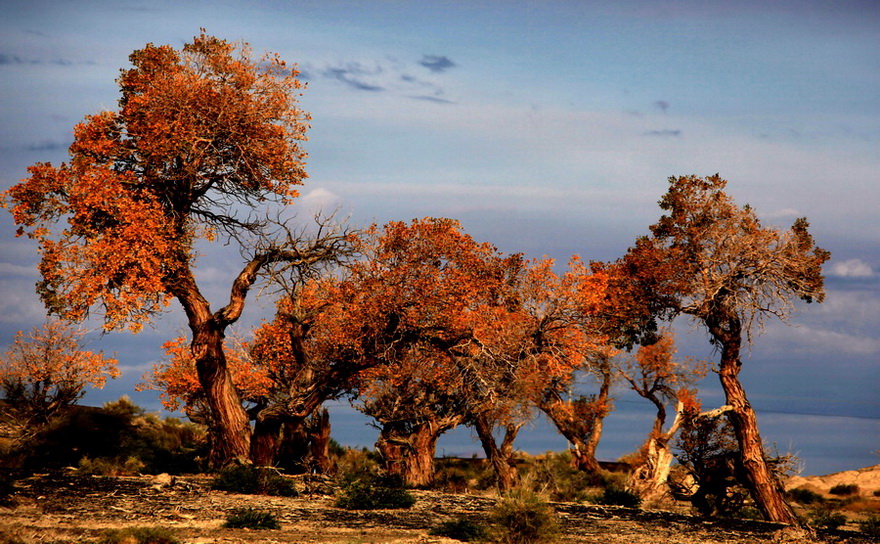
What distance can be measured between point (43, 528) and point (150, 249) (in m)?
9.98

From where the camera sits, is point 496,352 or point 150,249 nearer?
point 150,249

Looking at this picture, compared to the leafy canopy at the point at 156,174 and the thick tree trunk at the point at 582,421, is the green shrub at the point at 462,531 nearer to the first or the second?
the leafy canopy at the point at 156,174

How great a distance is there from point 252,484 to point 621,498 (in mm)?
12868

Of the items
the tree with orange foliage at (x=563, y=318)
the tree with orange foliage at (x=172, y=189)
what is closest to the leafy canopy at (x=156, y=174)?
the tree with orange foliage at (x=172, y=189)

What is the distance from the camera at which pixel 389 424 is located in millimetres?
32344

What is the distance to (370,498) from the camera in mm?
23125

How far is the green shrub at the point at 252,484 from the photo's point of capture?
24.6 metres

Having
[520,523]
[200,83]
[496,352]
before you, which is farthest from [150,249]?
[520,523]

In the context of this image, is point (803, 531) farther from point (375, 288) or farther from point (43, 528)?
point (43, 528)

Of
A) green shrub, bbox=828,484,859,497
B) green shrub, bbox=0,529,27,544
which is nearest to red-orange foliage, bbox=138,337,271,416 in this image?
green shrub, bbox=0,529,27,544

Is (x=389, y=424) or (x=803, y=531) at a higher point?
(x=389, y=424)

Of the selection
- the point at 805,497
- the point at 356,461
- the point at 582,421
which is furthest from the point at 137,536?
the point at 805,497

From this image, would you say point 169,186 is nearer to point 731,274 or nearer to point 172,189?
point 172,189

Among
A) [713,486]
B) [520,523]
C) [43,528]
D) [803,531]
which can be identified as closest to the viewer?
[43,528]
